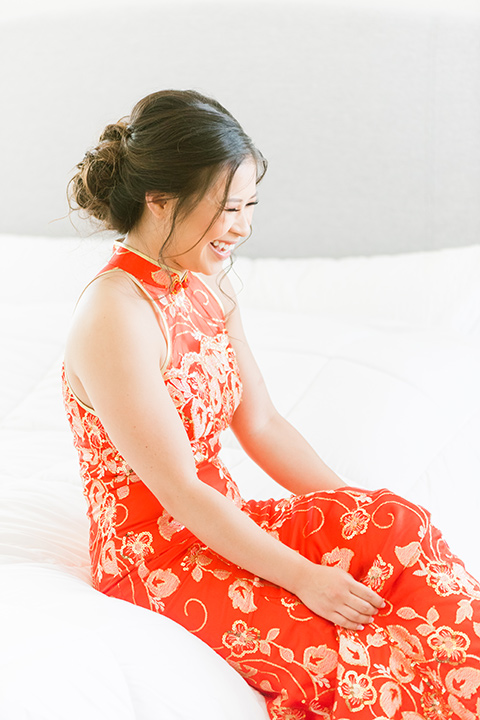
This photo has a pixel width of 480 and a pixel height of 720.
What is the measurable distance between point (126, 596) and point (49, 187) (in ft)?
6.51

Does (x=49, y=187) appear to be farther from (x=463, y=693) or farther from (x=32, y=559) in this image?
(x=463, y=693)

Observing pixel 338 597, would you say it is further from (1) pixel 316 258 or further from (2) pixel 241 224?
(1) pixel 316 258

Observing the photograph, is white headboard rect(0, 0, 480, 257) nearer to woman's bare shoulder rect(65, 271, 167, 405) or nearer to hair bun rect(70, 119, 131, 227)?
hair bun rect(70, 119, 131, 227)

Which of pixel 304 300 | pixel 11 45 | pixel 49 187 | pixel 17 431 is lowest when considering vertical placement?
pixel 17 431

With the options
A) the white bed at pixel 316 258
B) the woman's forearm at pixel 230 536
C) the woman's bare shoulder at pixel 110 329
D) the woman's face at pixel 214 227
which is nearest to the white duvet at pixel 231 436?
the white bed at pixel 316 258

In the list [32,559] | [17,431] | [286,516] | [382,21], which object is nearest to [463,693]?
[286,516]

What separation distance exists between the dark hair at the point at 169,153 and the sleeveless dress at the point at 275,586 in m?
0.10

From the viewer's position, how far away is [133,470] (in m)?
1.18

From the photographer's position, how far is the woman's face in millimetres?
1174

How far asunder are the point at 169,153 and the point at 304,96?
1589 mm

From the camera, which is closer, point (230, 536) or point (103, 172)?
point (230, 536)

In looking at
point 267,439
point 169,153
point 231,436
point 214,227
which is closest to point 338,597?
point 267,439

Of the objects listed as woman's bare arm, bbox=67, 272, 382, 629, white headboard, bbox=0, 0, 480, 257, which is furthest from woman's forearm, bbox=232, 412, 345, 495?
white headboard, bbox=0, 0, 480, 257

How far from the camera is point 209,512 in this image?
1.13m
